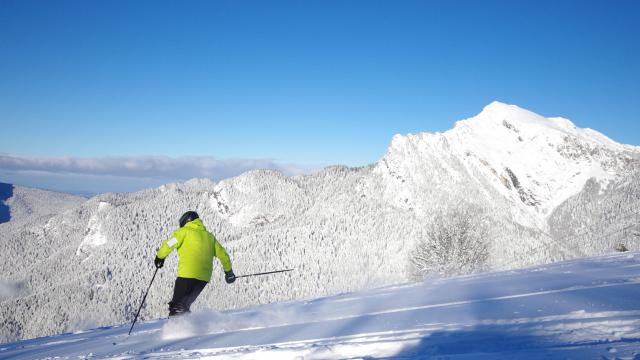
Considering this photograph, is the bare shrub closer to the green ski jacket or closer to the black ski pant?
the green ski jacket

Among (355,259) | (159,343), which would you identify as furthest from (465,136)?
(159,343)

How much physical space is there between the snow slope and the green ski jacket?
111cm

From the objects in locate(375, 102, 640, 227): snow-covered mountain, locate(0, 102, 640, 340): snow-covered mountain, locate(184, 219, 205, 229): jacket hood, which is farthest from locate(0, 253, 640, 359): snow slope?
locate(375, 102, 640, 227): snow-covered mountain

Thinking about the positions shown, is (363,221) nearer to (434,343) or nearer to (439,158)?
(439,158)

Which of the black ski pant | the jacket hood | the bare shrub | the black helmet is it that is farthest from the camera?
the bare shrub

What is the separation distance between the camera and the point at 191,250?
7.98 meters

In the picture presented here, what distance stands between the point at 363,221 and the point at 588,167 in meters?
98.9

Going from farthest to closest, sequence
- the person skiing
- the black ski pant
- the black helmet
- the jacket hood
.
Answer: the black helmet → the jacket hood → the person skiing → the black ski pant

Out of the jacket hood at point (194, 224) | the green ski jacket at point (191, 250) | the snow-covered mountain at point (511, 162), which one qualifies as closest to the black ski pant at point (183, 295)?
the green ski jacket at point (191, 250)

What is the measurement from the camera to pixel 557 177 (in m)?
168

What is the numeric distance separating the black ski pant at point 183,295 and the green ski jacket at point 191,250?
115mm

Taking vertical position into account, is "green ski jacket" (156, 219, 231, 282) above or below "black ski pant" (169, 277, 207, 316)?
above

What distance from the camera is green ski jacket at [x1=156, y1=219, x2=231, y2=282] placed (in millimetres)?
7930

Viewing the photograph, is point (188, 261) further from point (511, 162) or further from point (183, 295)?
point (511, 162)
